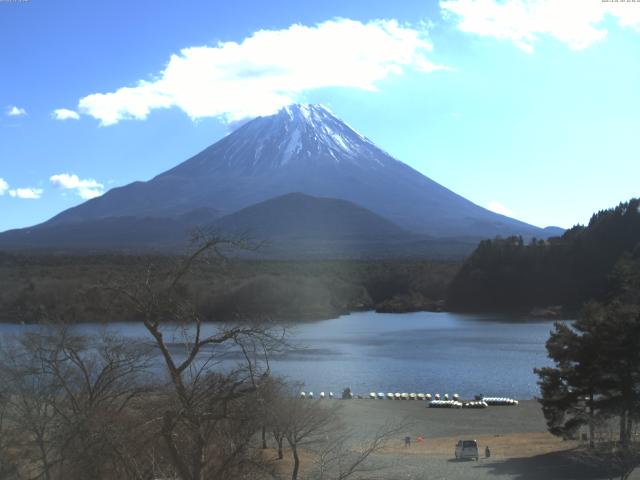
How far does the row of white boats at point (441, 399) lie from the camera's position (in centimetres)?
2491

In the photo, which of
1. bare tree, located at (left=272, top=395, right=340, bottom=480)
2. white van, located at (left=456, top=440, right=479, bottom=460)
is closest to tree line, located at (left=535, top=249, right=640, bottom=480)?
white van, located at (left=456, top=440, right=479, bottom=460)

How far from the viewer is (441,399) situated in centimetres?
2670

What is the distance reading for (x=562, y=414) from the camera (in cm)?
1584

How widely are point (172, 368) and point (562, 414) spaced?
13.2 meters

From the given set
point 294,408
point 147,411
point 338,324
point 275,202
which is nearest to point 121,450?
point 147,411

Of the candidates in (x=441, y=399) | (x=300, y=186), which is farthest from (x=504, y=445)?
(x=300, y=186)

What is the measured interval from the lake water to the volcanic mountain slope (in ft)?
250

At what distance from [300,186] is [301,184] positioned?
1.12m

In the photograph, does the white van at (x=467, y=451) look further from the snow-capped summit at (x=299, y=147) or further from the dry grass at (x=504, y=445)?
the snow-capped summit at (x=299, y=147)

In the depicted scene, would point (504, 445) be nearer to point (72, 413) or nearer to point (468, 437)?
point (468, 437)

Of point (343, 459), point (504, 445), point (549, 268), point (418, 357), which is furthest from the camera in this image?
point (549, 268)

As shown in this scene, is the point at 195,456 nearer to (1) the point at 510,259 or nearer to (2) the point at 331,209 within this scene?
(1) the point at 510,259

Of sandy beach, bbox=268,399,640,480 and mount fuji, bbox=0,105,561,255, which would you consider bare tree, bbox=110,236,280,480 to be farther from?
mount fuji, bbox=0,105,561,255

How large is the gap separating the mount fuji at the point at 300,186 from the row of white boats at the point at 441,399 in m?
99.4
